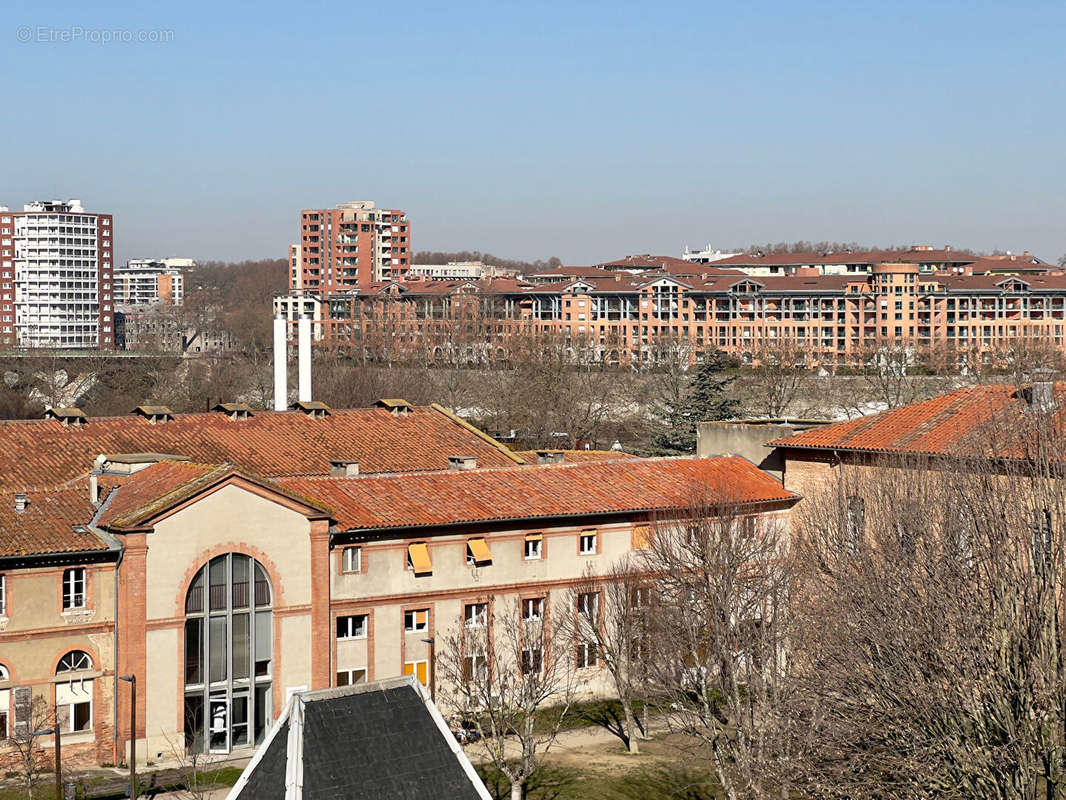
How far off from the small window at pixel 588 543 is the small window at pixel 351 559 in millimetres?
5234

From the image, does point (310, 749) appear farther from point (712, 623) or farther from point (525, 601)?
point (525, 601)

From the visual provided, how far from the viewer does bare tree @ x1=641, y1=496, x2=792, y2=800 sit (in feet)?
85.6

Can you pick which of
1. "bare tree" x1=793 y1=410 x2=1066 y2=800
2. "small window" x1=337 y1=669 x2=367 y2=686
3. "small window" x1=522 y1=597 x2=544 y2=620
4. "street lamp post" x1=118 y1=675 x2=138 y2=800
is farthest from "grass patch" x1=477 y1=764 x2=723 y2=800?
"street lamp post" x1=118 y1=675 x2=138 y2=800

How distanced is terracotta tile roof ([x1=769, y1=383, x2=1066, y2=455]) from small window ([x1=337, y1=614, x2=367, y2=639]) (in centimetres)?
1141

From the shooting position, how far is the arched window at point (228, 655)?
96.9 ft

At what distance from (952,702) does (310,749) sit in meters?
10.2

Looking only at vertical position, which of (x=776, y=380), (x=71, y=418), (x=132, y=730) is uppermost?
(x=776, y=380)

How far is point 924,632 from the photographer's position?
22.5m

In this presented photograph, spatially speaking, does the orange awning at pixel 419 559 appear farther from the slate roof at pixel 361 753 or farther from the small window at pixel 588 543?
the slate roof at pixel 361 753

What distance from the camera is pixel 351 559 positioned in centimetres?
3164

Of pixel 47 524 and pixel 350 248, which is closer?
pixel 47 524

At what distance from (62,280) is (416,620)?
158395 millimetres

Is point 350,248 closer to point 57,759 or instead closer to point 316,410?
point 316,410

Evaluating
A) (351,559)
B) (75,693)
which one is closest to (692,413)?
(351,559)
